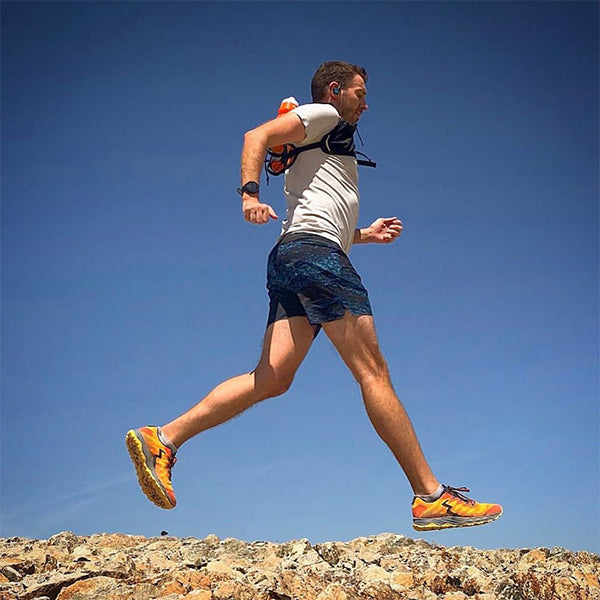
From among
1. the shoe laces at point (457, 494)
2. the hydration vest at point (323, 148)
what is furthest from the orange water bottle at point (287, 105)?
the shoe laces at point (457, 494)

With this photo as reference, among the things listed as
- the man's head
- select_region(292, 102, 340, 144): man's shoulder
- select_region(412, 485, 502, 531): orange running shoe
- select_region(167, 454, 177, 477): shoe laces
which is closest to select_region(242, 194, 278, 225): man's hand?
select_region(292, 102, 340, 144): man's shoulder

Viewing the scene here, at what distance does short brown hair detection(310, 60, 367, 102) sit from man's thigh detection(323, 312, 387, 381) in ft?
4.84

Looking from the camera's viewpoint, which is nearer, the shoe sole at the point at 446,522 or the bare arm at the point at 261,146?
the bare arm at the point at 261,146

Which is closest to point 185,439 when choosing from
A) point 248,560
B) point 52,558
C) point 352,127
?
point 248,560

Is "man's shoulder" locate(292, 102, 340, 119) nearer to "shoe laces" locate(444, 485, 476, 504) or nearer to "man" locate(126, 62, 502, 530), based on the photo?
"man" locate(126, 62, 502, 530)

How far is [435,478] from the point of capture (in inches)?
177

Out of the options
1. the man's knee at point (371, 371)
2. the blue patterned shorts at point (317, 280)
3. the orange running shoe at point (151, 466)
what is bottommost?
the orange running shoe at point (151, 466)

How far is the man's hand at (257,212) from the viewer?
418cm

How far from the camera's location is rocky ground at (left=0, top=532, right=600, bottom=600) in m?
3.86

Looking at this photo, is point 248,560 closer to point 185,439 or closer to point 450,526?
point 185,439

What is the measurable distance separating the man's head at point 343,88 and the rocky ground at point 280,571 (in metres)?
2.70

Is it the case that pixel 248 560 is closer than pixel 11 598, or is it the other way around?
pixel 11 598

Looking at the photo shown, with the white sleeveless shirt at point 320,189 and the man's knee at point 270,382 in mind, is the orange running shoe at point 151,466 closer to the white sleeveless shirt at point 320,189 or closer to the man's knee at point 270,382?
the man's knee at point 270,382

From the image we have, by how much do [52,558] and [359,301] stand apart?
94.2 inches
